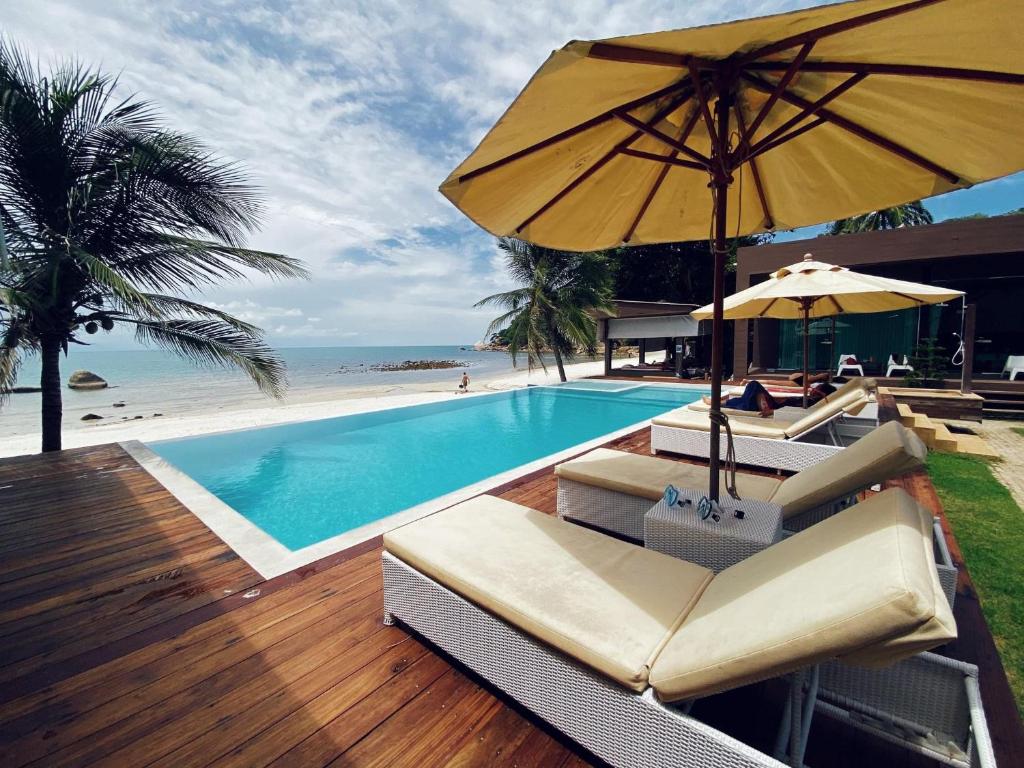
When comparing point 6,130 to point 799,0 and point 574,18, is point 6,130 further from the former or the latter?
point 799,0

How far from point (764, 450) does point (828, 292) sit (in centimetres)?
195

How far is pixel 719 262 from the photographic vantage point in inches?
89.4

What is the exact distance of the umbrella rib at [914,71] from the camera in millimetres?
1801

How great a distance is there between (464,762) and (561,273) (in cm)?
1752

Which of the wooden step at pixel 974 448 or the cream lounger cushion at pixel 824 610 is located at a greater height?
the cream lounger cushion at pixel 824 610

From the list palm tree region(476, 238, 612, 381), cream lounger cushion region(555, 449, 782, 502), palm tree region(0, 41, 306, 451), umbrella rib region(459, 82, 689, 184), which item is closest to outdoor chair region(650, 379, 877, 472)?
cream lounger cushion region(555, 449, 782, 502)

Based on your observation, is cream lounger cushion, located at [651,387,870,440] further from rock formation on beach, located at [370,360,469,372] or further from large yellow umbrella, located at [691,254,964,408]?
rock formation on beach, located at [370,360,469,372]

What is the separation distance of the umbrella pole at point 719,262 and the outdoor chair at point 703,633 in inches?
25.5

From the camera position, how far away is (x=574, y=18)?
4.62 metres

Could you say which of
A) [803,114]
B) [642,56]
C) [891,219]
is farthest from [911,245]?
[891,219]

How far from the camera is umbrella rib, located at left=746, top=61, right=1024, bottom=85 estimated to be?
70.9 inches

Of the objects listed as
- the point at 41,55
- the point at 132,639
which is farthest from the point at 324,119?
the point at 132,639

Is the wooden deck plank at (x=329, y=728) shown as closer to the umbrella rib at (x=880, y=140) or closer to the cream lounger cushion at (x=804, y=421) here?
the umbrella rib at (x=880, y=140)

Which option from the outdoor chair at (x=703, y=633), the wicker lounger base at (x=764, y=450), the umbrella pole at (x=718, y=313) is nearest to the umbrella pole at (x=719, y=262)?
the umbrella pole at (x=718, y=313)
